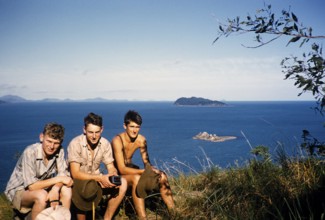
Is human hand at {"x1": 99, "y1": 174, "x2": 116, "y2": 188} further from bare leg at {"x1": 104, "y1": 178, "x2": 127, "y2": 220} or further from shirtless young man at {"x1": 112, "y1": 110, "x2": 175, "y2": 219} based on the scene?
shirtless young man at {"x1": 112, "y1": 110, "x2": 175, "y2": 219}

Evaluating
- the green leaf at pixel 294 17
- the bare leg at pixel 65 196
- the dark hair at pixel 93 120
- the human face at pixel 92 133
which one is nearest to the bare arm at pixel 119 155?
the human face at pixel 92 133

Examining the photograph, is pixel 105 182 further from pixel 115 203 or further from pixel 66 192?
pixel 66 192

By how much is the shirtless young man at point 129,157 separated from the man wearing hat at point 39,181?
38.4 inches

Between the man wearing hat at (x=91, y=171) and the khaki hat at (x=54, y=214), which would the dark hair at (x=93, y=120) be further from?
the khaki hat at (x=54, y=214)

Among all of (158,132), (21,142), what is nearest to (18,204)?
(21,142)

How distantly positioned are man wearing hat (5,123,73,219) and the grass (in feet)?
2.90

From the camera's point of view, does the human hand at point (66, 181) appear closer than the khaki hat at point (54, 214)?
No

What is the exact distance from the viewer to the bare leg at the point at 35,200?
11.5 feet

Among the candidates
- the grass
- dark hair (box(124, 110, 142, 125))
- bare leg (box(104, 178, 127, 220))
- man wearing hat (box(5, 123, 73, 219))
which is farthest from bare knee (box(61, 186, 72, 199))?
dark hair (box(124, 110, 142, 125))

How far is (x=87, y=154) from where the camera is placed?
14.3 ft

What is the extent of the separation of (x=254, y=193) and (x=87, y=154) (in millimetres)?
2648

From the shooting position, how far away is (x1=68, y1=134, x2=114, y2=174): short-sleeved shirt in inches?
166

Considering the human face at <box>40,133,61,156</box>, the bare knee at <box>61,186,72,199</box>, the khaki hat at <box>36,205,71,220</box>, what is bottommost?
the khaki hat at <box>36,205,71,220</box>

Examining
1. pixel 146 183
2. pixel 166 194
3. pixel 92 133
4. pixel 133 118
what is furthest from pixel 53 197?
pixel 133 118
